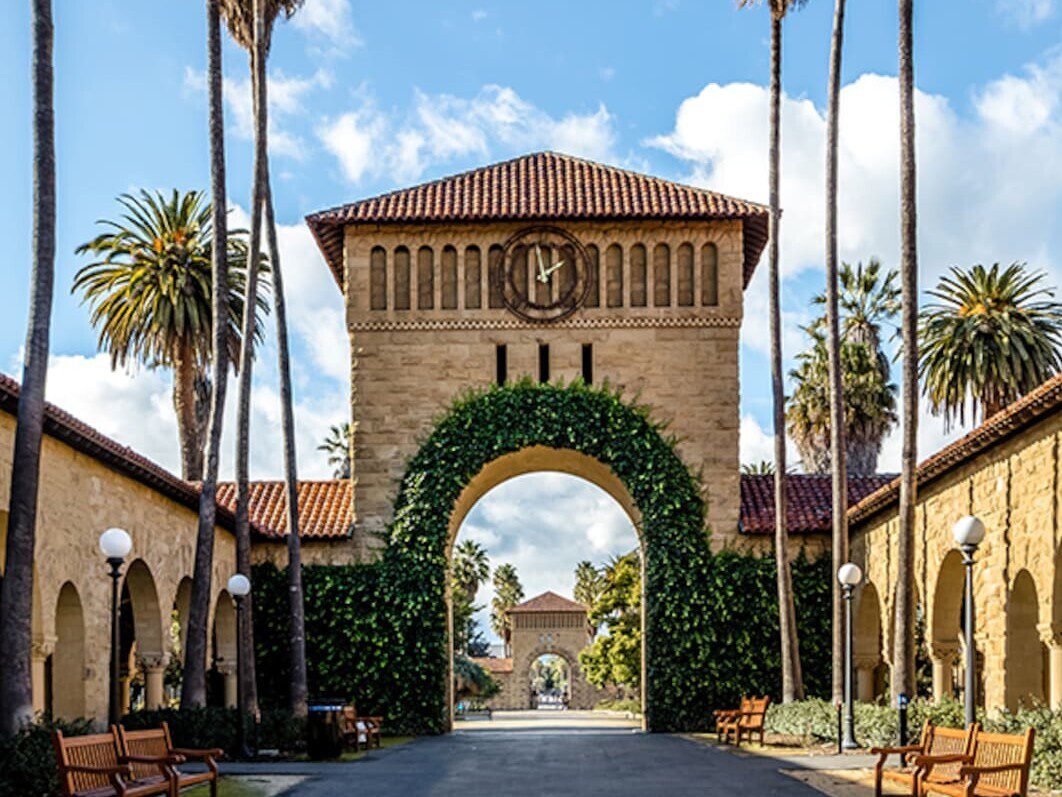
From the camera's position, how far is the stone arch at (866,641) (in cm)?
3275

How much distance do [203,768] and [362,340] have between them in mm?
14414

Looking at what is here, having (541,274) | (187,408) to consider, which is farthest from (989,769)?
(187,408)

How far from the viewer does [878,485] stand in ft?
116

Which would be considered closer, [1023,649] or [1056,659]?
[1056,659]

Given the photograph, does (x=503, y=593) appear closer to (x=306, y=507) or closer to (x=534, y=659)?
(x=534, y=659)

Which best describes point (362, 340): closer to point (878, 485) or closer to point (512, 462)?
point (512, 462)

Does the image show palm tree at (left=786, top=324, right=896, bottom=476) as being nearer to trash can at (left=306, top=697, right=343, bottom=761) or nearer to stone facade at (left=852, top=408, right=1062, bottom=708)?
stone facade at (left=852, top=408, right=1062, bottom=708)

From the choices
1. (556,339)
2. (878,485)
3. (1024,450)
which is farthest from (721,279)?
(1024,450)

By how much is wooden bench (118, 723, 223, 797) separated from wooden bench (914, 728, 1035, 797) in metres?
7.02

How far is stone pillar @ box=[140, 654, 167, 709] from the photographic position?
84.8 feet

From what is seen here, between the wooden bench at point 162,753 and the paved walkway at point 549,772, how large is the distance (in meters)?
1.34

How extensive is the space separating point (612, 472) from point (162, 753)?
1823 centimetres

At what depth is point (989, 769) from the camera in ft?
41.8

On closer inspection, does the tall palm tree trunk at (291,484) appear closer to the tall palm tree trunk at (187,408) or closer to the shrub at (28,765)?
the tall palm tree trunk at (187,408)
